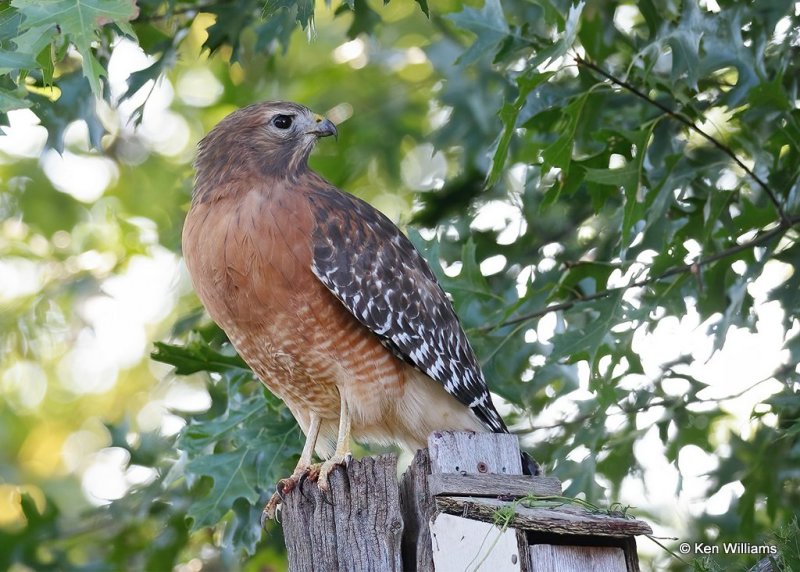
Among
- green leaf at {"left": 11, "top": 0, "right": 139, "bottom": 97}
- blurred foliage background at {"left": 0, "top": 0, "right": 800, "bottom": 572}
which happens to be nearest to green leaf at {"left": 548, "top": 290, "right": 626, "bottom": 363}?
blurred foliage background at {"left": 0, "top": 0, "right": 800, "bottom": 572}

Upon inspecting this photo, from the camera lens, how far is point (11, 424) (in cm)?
1150

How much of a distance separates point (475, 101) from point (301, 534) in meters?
4.37

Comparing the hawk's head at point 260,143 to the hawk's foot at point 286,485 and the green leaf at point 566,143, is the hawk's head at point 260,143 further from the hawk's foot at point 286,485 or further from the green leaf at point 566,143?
the hawk's foot at point 286,485

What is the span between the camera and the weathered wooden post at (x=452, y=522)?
3.03 metres

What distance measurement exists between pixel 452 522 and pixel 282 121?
7.85 feet

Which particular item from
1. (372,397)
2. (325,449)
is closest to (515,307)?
(372,397)

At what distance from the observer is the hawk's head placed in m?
4.82

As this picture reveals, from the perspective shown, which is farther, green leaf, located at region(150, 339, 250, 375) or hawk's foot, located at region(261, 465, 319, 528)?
green leaf, located at region(150, 339, 250, 375)

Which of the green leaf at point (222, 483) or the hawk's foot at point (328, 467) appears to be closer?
the hawk's foot at point (328, 467)

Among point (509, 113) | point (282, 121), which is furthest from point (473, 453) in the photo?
point (282, 121)

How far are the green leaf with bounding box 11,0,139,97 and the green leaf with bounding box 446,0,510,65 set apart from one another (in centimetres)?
165

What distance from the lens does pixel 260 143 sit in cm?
491
